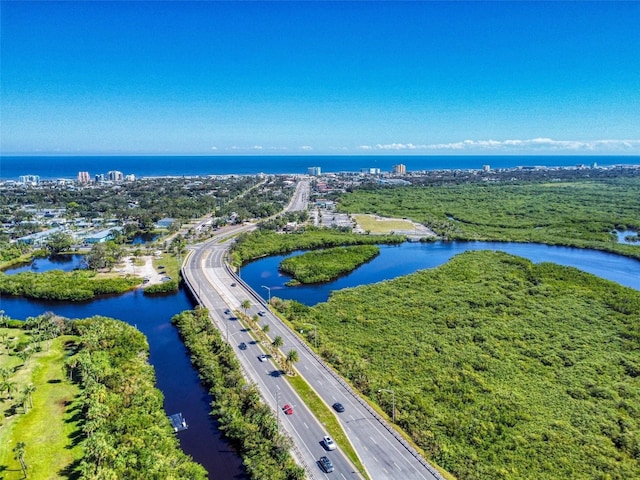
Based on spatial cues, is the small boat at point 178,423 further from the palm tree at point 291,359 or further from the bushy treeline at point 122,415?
the palm tree at point 291,359

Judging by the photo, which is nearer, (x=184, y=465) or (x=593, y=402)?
(x=184, y=465)

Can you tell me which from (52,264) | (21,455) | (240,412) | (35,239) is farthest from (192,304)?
(35,239)

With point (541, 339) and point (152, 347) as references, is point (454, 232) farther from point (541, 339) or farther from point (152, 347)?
point (152, 347)

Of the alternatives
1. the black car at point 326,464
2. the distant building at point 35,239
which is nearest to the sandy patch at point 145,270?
the distant building at point 35,239

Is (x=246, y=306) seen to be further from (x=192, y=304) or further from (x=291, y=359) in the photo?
(x=291, y=359)

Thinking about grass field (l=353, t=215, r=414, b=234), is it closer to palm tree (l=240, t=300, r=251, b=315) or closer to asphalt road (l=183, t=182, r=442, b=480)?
palm tree (l=240, t=300, r=251, b=315)

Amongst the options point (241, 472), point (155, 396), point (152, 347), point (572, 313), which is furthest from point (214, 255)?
point (572, 313)

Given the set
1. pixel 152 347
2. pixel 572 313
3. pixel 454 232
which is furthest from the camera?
pixel 454 232
